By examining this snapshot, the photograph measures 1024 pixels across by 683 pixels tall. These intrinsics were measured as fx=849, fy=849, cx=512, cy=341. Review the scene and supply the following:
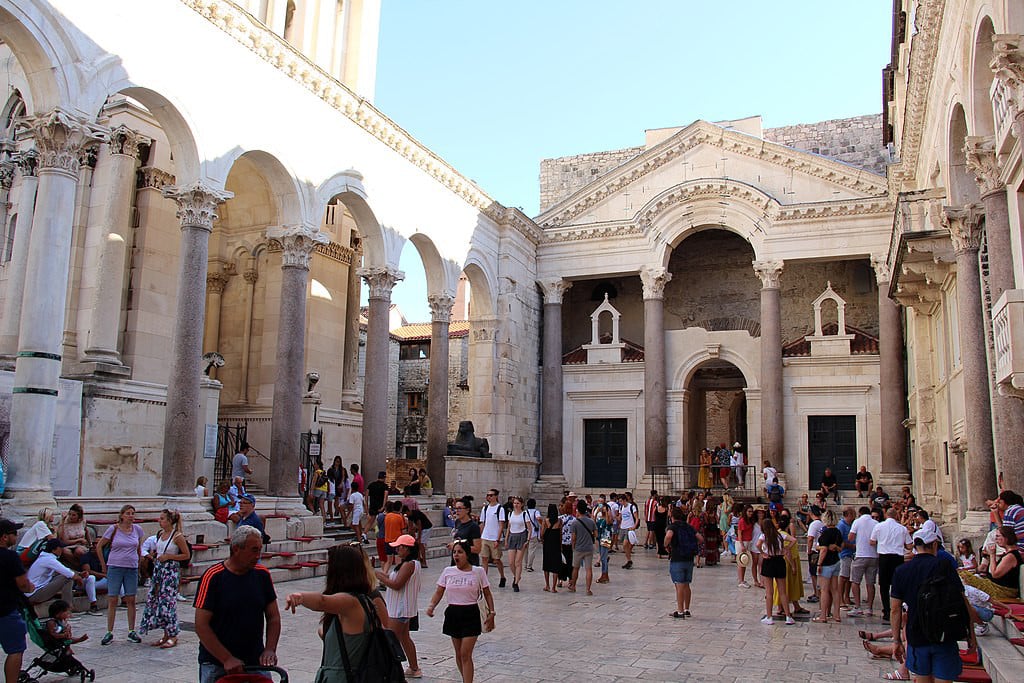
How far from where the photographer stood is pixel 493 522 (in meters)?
14.1

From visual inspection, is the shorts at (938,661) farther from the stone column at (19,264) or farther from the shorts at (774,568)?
the stone column at (19,264)

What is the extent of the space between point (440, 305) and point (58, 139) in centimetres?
1177

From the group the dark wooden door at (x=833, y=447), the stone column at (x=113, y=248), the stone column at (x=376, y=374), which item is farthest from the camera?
the dark wooden door at (x=833, y=447)

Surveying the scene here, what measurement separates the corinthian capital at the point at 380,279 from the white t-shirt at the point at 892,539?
12415mm

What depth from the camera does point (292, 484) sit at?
16156mm

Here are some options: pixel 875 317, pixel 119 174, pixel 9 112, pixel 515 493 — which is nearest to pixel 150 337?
pixel 119 174

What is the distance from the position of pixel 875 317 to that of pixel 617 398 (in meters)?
8.91

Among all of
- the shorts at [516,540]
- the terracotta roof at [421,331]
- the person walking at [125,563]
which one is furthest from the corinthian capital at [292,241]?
the terracotta roof at [421,331]

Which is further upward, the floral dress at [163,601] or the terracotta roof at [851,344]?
the terracotta roof at [851,344]

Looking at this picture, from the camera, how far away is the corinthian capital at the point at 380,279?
19703 millimetres

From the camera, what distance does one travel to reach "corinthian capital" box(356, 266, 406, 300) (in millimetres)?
19703

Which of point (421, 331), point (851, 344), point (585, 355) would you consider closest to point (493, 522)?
point (585, 355)

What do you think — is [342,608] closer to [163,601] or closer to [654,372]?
[163,601]

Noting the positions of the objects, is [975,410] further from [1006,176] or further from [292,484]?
[292,484]
